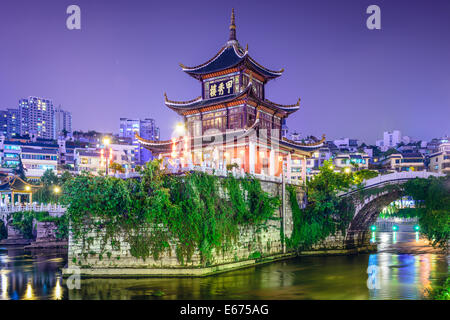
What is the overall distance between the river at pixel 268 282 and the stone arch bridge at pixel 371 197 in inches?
136

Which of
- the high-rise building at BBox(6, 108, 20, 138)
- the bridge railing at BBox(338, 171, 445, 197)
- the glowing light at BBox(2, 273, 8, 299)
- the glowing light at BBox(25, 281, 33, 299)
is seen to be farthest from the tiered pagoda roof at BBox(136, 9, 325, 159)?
the high-rise building at BBox(6, 108, 20, 138)

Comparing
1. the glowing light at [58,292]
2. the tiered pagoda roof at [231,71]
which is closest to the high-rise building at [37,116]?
the tiered pagoda roof at [231,71]

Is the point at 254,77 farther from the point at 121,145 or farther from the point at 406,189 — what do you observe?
the point at 121,145

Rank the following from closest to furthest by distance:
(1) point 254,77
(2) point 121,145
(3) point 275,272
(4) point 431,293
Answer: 1. (4) point 431,293
2. (3) point 275,272
3. (1) point 254,77
4. (2) point 121,145

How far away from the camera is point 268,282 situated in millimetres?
17766

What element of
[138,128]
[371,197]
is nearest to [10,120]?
[138,128]

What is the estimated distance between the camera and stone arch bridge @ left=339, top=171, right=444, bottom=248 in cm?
2440

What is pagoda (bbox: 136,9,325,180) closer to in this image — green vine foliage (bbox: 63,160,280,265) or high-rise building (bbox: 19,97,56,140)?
green vine foliage (bbox: 63,160,280,265)

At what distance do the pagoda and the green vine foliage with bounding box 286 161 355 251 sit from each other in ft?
14.1

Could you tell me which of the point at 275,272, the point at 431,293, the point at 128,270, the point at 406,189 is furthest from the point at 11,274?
the point at 406,189

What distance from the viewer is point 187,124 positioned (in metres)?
31.6

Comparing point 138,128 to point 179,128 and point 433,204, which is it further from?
point 433,204

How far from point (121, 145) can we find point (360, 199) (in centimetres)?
5816

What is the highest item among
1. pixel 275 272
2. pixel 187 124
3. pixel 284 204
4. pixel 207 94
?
pixel 207 94
